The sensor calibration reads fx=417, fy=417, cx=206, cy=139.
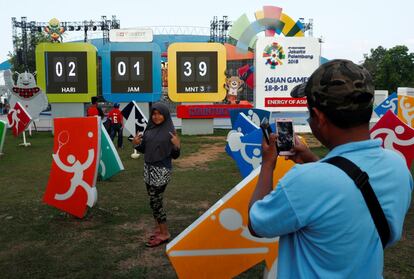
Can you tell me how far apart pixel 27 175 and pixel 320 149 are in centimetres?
759

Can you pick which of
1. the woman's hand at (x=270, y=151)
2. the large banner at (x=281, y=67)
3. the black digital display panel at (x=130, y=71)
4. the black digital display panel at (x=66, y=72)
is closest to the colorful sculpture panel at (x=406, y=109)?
the large banner at (x=281, y=67)

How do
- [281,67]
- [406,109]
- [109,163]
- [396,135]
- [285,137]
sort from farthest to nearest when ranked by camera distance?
[281,67] → [406,109] → [109,163] → [396,135] → [285,137]

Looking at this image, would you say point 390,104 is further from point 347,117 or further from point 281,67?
point 347,117

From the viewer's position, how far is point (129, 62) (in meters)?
15.2

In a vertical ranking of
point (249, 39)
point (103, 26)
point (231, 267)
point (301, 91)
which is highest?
point (103, 26)

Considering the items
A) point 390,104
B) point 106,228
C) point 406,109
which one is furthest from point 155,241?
point 390,104

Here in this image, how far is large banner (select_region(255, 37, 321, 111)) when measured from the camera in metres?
15.6

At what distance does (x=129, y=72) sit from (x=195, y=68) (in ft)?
7.95

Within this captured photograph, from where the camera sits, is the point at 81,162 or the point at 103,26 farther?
the point at 103,26

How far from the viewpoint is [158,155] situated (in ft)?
14.2

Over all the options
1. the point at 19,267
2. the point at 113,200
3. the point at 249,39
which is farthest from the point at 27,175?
the point at 249,39

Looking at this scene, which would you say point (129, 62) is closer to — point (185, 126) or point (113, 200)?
point (185, 126)

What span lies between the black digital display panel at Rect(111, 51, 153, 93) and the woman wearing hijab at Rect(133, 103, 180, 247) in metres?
11.2

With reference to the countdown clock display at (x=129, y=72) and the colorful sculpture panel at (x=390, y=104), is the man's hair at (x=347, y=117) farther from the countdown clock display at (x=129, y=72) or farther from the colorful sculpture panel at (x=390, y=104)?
the countdown clock display at (x=129, y=72)
